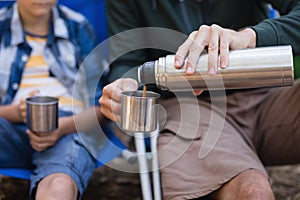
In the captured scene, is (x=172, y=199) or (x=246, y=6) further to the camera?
(x=246, y=6)

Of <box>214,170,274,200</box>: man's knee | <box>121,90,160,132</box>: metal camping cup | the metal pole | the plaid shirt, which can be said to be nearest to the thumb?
<box>121,90,160,132</box>: metal camping cup

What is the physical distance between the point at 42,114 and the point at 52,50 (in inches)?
16.1

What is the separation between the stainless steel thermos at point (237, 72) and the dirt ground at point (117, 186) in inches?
40.9

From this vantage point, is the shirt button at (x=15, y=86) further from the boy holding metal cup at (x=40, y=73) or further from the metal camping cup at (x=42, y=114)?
the metal camping cup at (x=42, y=114)

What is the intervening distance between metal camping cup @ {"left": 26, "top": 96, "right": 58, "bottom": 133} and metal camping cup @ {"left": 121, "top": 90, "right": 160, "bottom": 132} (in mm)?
392

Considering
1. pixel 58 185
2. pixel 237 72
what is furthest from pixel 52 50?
pixel 237 72

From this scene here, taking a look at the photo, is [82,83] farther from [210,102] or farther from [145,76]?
[145,76]

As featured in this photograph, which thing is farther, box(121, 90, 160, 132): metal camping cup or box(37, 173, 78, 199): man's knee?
box(37, 173, 78, 199): man's knee

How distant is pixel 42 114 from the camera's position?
5.82 feet

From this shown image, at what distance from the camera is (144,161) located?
5.87ft

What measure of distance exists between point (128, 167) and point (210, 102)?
39cm

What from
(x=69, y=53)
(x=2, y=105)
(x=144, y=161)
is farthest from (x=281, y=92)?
(x=2, y=105)

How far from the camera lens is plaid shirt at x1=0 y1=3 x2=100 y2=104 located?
2.08 metres

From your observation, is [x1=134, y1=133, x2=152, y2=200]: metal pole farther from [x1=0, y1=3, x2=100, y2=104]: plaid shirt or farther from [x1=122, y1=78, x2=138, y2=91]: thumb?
[x1=0, y1=3, x2=100, y2=104]: plaid shirt
